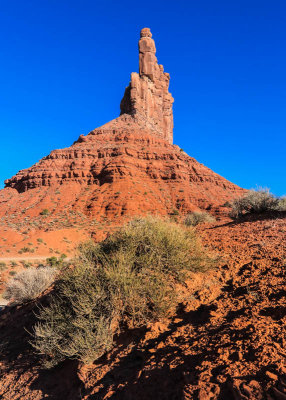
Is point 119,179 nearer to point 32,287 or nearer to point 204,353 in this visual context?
point 32,287

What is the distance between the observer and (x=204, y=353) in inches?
117

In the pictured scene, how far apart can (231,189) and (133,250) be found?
2021 inches

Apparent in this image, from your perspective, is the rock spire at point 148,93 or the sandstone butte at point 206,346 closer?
the sandstone butte at point 206,346

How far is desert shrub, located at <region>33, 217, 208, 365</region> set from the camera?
4238 millimetres

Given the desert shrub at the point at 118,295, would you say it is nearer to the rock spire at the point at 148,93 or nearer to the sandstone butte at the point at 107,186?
the sandstone butte at the point at 107,186

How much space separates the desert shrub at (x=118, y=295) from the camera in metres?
4.24

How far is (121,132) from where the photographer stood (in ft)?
170

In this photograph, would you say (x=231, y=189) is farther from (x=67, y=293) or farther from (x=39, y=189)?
(x=67, y=293)

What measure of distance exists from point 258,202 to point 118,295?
847 cm

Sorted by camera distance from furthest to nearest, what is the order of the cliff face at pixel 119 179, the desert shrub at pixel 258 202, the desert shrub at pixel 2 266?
the cliff face at pixel 119 179
the desert shrub at pixel 2 266
the desert shrub at pixel 258 202

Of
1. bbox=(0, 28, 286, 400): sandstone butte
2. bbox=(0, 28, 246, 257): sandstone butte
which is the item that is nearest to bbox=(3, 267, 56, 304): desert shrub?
bbox=(0, 28, 286, 400): sandstone butte

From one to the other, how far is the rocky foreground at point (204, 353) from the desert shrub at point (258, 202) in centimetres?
447

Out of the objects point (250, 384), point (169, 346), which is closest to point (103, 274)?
point (169, 346)

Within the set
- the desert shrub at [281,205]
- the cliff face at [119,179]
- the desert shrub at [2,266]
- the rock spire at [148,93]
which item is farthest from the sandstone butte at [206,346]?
the rock spire at [148,93]
